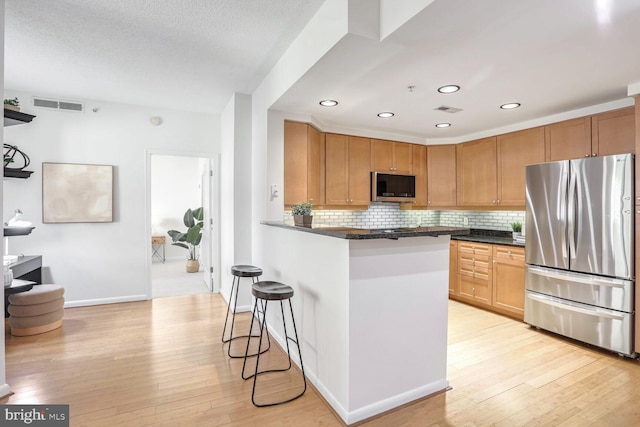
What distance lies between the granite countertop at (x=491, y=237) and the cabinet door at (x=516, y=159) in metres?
0.48

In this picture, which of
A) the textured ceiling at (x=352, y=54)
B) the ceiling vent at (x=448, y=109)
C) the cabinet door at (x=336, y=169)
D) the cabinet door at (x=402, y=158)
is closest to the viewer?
the textured ceiling at (x=352, y=54)

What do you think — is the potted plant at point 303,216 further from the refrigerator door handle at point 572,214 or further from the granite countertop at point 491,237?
the refrigerator door handle at point 572,214

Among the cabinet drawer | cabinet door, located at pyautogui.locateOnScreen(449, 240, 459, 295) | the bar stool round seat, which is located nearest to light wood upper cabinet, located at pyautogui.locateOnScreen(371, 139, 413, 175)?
cabinet door, located at pyautogui.locateOnScreen(449, 240, 459, 295)

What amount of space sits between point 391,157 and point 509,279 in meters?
2.21

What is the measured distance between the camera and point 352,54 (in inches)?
89.1

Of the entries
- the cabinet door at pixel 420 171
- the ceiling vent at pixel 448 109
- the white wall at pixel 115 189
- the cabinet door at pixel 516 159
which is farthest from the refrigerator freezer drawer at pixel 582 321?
the white wall at pixel 115 189

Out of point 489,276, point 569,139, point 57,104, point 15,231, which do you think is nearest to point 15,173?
point 15,231

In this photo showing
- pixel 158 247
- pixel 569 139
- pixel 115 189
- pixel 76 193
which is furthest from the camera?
pixel 158 247

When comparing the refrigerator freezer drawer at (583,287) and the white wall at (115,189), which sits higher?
the white wall at (115,189)

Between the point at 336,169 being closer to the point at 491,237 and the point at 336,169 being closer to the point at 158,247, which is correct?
the point at 491,237

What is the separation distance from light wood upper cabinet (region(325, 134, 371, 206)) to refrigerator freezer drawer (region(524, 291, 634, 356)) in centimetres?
231

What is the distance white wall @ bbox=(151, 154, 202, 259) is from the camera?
307 inches

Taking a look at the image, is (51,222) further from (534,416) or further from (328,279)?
(534,416)

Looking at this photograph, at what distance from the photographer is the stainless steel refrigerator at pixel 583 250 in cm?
289
